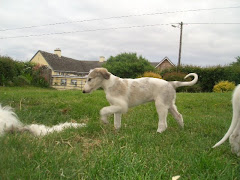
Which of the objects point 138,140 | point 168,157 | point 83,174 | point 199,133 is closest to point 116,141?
point 138,140

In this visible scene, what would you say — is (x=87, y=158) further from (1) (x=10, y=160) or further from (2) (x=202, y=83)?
(2) (x=202, y=83)

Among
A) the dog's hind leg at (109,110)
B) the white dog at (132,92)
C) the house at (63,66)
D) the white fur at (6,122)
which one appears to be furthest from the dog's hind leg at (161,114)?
the house at (63,66)

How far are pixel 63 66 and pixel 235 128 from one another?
50.3 meters

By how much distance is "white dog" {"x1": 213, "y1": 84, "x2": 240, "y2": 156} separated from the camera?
3.66 meters

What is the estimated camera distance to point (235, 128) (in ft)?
12.5

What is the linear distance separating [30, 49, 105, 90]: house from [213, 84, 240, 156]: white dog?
33088mm

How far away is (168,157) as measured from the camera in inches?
131

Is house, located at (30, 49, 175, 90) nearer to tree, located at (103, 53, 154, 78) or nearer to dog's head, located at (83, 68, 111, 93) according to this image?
tree, located at (103, 53, 154, 78)

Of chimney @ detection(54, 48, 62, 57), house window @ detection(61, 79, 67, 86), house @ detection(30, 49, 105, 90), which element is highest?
chimney @ detection(54, 48, 62, 57)

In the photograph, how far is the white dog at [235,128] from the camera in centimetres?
366

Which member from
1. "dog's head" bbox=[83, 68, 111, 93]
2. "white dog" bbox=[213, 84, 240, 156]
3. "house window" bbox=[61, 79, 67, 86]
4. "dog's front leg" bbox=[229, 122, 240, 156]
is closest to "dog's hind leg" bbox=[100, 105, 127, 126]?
"dog's head" bbox=[83, 68, 111, 93]

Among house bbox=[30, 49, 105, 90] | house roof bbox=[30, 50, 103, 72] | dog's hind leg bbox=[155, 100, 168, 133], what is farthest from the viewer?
house roof bbox=[30, 50, 103, 72]

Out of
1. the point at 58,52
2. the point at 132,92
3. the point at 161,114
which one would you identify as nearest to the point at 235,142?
the point at 161,114

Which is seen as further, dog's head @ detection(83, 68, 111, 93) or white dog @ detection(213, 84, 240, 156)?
dog's head @ detection(83, 68, 111, 93)
